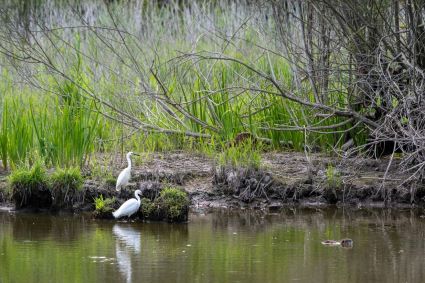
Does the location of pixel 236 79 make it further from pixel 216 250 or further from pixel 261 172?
pixel 216 250

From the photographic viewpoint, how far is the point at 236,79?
11156mm

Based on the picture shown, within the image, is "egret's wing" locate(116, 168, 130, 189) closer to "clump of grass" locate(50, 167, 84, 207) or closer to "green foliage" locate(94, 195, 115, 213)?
"green foliage" locate(94, 195, 115, 213)

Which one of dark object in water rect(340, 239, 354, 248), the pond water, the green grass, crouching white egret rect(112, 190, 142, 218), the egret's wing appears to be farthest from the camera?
the green grass

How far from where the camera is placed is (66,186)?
9.08 metres

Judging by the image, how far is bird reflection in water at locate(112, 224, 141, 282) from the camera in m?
6.61

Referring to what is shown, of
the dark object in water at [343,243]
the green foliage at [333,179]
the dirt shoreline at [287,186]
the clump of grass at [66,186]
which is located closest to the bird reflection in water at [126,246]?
the clump of grass at [66,186]

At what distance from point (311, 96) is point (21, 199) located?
3.47 meters

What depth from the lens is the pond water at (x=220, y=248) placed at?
643 cm

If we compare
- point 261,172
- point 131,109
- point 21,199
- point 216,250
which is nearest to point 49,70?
point 131,109

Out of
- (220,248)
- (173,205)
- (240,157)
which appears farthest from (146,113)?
(220,248)

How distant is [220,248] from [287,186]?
2426mm

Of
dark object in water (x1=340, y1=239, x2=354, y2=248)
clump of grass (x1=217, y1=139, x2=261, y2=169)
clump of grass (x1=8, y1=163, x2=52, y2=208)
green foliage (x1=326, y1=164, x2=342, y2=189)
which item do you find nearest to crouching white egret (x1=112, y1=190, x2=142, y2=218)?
clump of grass (x1=8, y1=163, x2=52, y2=208)

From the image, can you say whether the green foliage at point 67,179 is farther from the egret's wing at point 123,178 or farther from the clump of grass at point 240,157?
the clump of grass at point 240,157

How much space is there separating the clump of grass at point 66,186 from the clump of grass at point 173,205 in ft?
3.20
